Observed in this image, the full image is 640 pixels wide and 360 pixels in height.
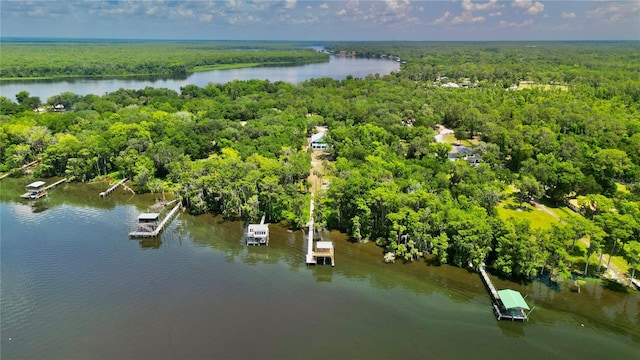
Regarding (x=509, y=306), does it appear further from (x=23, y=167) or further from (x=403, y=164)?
(x=23, y=167)

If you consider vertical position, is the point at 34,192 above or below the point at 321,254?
above

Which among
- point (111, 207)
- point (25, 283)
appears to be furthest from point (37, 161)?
point (25, 283)

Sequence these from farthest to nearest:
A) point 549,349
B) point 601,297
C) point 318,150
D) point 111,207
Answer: point 318,150 < point 111,207 < point 601,297 < point 549,349

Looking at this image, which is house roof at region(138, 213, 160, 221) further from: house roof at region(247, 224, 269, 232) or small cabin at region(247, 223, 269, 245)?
small cabin at region(247, 223, 269, 245)

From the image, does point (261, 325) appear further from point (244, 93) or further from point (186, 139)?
point (244, 93)

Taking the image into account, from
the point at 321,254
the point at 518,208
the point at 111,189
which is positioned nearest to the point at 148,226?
the point at 111,189

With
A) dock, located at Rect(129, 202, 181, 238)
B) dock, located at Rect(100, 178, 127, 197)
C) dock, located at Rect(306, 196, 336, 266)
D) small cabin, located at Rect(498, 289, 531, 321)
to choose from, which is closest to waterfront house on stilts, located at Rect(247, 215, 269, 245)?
dock, located at Rect(306, 196, 336, 266)
